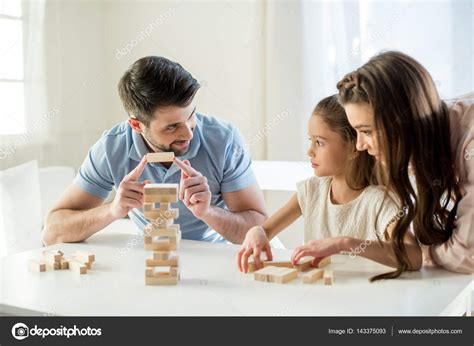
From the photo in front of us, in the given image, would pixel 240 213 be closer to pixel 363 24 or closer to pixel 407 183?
pixel 407 183

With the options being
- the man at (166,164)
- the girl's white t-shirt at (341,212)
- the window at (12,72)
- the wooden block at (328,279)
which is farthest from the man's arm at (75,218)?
the window at (12,72)

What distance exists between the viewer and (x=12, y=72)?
2.43m

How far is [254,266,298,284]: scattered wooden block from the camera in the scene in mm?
1073

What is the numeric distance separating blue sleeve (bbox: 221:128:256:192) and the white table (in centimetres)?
45

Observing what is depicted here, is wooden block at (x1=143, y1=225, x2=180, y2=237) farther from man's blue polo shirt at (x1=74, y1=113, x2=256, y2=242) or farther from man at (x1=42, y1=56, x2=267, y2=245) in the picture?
man's blue polo shirt at (x1=74, y1=113, x2=256, y2=242)

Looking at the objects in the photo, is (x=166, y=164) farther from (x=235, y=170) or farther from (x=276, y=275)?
(x=276, y=275)

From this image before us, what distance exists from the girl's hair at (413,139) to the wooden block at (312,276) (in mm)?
94

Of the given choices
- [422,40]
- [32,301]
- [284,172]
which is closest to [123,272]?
[32,301]

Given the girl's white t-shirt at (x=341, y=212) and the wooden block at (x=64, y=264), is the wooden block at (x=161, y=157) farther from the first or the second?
the girl's white t-shirt at (x=341, y=212)

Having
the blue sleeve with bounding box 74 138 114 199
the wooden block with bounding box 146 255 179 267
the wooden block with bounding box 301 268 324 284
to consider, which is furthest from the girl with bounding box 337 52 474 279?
the blue sleeve with bounding box 74 138 114 199

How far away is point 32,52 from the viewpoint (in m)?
2.46

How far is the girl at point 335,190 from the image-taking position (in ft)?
4.58
